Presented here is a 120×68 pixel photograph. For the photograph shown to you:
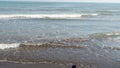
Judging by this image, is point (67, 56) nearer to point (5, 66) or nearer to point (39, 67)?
point (39, 67)

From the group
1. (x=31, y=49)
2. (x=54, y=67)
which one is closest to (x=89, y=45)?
(x=31, y=49)

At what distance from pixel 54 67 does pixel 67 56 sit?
1594mm

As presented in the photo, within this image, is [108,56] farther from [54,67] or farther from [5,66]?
[5,66]

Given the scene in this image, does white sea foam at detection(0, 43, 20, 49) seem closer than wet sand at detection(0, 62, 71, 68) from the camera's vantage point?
No

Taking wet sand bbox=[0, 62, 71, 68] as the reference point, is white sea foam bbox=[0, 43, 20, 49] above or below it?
below

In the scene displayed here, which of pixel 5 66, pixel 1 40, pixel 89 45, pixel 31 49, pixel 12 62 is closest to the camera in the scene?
pixel 5 66

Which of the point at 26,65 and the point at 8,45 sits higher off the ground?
the point at 26,65

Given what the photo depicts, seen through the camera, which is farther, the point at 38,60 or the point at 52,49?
the point at 52,49

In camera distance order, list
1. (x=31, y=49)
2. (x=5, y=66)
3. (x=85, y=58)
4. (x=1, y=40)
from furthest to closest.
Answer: (x=1, y=40) < (x=31, y=49) < (x=85, y=58) < (x=5, y=66)

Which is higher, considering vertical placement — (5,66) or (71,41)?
(5,66)

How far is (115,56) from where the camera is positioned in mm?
9625

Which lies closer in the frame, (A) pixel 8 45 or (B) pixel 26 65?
(B) pixel 26 65

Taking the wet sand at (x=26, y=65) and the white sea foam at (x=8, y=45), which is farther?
the white sea foam at (x=8, y=45)

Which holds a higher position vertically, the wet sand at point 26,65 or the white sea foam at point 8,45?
the wet sand at point 26,65
